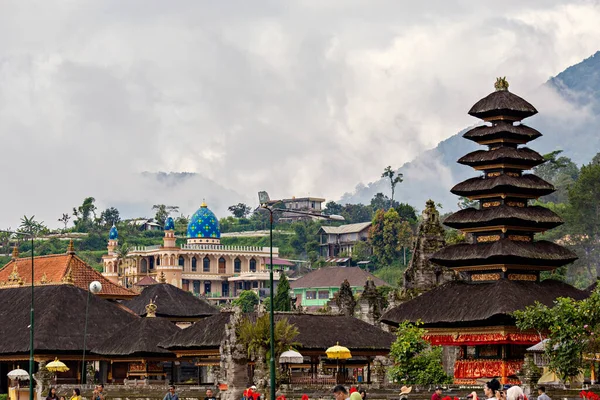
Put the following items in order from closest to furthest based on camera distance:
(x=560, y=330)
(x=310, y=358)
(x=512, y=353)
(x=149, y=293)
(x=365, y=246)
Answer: (x=560, y=330) < (x=512, y=353) < (x=310, y=358) < (x=149, y=293) < (x=365, y=246)

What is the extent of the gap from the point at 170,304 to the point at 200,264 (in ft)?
344

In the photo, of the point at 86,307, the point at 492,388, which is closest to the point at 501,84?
the point at 86,307

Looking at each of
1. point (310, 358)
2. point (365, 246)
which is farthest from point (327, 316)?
point (365, 246)

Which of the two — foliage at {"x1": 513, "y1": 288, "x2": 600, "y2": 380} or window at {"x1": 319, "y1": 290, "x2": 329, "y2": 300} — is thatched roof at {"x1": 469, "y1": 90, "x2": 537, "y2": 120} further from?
window at {"x1": 319, "y1": 290, "x2": 329, "y2": 300}

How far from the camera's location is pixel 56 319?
6806 cm

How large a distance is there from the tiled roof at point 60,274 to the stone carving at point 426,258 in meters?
18.0

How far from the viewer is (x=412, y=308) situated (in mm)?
59156

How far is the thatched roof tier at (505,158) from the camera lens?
60812 mm

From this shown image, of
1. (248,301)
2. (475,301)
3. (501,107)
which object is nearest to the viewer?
(475,301)

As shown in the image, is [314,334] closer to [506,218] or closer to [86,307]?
[506,218]

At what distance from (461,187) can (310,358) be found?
11218 millimetres

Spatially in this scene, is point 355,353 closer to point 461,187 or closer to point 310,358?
point 310,358

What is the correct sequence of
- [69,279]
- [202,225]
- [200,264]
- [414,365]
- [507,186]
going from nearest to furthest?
[414,365] → [507,186] → [69,279] → [200,264] → [202,225]

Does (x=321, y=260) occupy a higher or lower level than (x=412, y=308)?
higher
